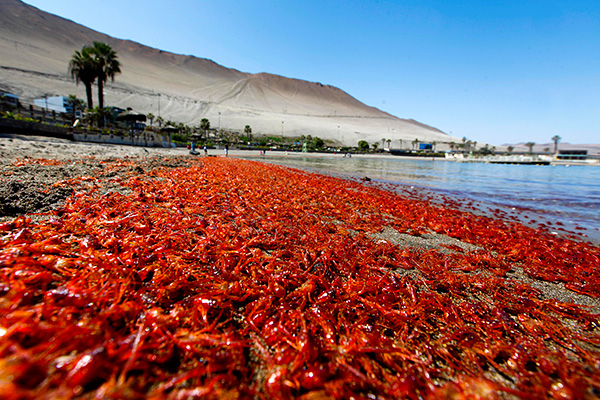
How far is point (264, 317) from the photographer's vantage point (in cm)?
169

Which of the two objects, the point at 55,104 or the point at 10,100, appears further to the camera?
the point at 55,104

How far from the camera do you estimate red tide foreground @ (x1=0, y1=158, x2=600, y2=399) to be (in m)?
1.14

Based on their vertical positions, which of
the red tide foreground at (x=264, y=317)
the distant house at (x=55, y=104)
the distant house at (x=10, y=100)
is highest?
the distant house at (x=55, y=104)

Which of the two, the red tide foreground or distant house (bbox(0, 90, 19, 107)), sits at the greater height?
distant house (bbox(0, 90, 19, 107))

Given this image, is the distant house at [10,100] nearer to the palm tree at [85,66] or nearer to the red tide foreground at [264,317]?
the palm tree at [85,66]

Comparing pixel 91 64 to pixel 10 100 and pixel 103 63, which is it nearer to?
pixel 103 63

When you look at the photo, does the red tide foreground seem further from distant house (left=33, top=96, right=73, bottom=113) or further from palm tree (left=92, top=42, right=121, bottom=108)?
distant house (left=33, top=96, right=73, bottom=113)

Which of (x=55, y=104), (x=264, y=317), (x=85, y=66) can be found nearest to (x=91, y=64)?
(x=85, y=66)

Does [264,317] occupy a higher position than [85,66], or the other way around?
[85,66]

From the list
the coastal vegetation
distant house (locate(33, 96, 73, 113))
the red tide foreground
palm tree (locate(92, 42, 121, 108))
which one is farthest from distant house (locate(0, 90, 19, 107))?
the red tide foreground

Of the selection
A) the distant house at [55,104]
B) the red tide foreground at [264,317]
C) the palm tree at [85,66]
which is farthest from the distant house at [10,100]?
the red tide foreground at [264,317]

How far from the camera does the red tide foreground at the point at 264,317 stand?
3.74 ft

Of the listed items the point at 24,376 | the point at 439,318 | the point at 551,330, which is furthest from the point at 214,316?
the point at 551,330

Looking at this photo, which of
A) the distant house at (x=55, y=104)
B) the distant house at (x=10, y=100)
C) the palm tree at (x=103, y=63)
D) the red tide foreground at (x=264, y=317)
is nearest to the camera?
the red tide foreground at (x=264, y=317)
